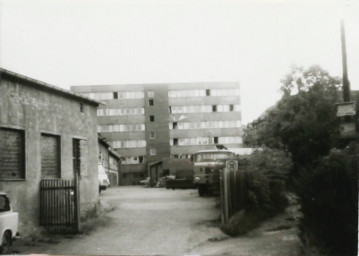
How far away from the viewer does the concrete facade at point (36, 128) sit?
10.4 metres

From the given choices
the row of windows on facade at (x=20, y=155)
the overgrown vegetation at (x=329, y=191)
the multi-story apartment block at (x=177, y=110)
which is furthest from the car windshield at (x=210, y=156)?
the overgrown vegetation at (x=329, y=191)

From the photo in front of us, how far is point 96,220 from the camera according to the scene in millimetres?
13914

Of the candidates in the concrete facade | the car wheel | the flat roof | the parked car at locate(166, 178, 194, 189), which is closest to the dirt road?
the car wheel

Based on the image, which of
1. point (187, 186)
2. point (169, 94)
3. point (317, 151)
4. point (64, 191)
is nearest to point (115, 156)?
point (187, 186)

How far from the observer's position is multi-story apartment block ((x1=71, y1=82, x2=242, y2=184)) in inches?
567

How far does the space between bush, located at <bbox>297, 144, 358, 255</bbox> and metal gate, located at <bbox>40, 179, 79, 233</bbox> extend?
21.4ft

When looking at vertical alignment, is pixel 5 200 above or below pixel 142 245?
above

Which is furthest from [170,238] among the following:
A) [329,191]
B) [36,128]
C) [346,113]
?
[346,113]

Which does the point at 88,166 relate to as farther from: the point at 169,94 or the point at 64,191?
the point at 169,94

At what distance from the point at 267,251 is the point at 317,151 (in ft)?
8.46

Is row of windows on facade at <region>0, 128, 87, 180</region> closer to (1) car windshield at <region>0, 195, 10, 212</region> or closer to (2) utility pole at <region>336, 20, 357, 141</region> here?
(1) car windshield at <region>0, 195, 10, 212</region>

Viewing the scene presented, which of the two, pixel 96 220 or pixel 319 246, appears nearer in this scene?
pixel 319 246

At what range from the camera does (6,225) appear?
8945 millimetres

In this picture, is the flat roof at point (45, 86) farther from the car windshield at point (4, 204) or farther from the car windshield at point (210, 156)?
the car windshield at point (210, 156)
